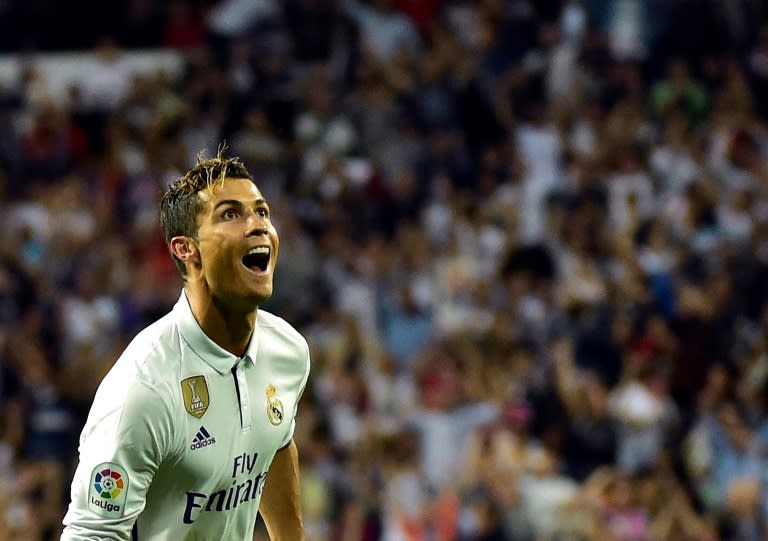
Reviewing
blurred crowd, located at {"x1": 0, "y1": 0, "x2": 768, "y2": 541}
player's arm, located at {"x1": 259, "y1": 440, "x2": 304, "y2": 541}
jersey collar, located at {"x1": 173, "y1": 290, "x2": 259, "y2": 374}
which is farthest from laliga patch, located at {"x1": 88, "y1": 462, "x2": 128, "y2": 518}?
blurred crowd, located at {"x1": 0, "y1": 0, "x2": 768, "y2": 541}

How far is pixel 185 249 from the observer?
3945 mm

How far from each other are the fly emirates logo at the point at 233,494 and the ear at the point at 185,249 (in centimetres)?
56

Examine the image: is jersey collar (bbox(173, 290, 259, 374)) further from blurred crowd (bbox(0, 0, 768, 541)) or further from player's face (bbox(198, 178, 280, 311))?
blurred crowd (bbox(0, 0, 768, 541))

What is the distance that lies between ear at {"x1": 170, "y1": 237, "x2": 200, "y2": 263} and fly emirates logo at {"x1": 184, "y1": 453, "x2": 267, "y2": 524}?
0.56 meters

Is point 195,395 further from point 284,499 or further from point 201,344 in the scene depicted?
point 284,499

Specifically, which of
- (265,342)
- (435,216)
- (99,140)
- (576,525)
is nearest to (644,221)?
(435,216)

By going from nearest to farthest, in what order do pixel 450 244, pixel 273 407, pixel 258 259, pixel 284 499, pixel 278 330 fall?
pixel 258 259 → pixel 273 407 → pixel 278 330 → pixel 284 499 → pixel 450 244

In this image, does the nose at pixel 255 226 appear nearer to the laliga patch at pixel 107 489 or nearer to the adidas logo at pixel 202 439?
the adidas logo at pixel 202 439

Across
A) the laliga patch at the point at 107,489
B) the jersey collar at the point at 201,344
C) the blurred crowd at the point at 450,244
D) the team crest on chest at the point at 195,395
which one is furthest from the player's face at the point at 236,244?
the blurred crowd at the point at 450,244

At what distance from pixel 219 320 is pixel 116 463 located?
0.54 m

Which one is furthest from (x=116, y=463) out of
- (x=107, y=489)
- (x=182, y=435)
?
(x=182, y=435)

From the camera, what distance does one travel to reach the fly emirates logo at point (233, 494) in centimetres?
394

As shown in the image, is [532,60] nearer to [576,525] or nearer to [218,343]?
[576,525]

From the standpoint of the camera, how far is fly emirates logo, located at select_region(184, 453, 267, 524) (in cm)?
394
